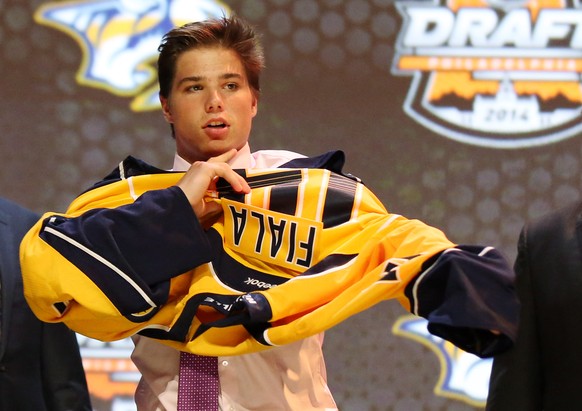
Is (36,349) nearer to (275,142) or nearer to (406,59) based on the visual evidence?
(275,142)

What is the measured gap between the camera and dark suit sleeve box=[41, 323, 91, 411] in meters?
1.81

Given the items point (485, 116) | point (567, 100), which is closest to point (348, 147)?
point (485, 116)

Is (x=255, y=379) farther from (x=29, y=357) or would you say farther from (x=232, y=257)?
(x=29, y=357)

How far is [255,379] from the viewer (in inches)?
63.9

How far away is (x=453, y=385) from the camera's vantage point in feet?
8.39

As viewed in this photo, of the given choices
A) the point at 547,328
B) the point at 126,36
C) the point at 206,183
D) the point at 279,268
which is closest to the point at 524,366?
the point at 547,328

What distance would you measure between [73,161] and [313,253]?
119 centimetres

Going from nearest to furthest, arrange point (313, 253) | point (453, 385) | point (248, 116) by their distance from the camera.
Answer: point (313, 253), point (248, 116), point (453, 385)

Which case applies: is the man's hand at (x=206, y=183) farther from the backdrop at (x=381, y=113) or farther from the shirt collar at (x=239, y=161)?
the backdrop at (x=381, y=113)

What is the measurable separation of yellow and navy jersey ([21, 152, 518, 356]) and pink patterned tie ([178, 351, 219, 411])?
57 millimetres

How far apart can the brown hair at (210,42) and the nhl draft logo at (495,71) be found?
2.99 feet

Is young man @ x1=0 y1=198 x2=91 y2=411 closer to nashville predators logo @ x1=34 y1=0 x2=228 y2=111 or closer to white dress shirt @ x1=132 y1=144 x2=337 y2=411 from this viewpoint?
white dress shirt @ x1=132 y1=144 x2=337 y2=411

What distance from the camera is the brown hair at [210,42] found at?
173 cm

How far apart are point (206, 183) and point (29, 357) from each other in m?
0.49
